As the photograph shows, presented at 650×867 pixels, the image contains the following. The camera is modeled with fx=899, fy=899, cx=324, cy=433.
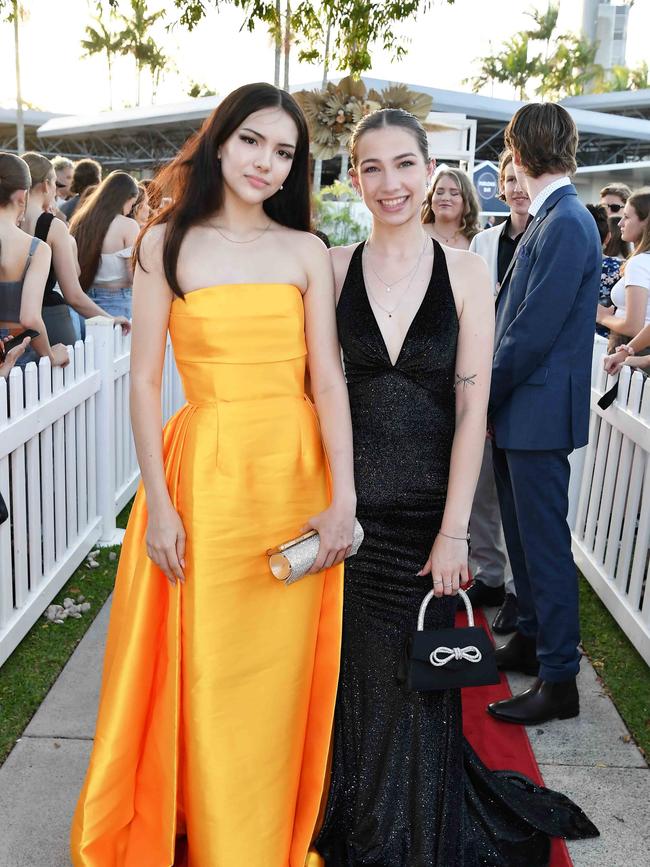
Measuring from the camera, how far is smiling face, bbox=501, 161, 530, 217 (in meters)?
4.77

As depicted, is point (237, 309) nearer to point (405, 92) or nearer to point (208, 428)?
point (208, 428)

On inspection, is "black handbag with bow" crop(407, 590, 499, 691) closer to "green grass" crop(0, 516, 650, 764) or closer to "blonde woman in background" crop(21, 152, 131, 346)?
"green grass" crop(0, 516, 650, 764)

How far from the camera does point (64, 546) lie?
16.0ft

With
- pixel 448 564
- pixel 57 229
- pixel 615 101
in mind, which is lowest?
pixel 448 564

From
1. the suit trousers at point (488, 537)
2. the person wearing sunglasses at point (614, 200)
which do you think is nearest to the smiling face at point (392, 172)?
the suit trousers at point (488, 537)

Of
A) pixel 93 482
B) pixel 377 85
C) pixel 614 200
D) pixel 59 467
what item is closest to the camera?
pixel 59 467

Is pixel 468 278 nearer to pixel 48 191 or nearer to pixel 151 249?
pixel 151 249

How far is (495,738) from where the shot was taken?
135 inches

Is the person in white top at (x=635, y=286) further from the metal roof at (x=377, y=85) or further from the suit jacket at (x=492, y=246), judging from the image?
the metal roof at (x=377, y=85)

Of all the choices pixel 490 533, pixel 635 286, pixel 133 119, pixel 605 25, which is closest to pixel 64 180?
pixel 635 286

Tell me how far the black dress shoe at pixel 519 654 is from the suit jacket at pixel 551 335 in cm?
102

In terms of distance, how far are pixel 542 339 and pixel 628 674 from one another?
173 cm

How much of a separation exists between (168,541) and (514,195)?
320cm

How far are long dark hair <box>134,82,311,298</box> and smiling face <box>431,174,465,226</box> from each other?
12.1 feet
